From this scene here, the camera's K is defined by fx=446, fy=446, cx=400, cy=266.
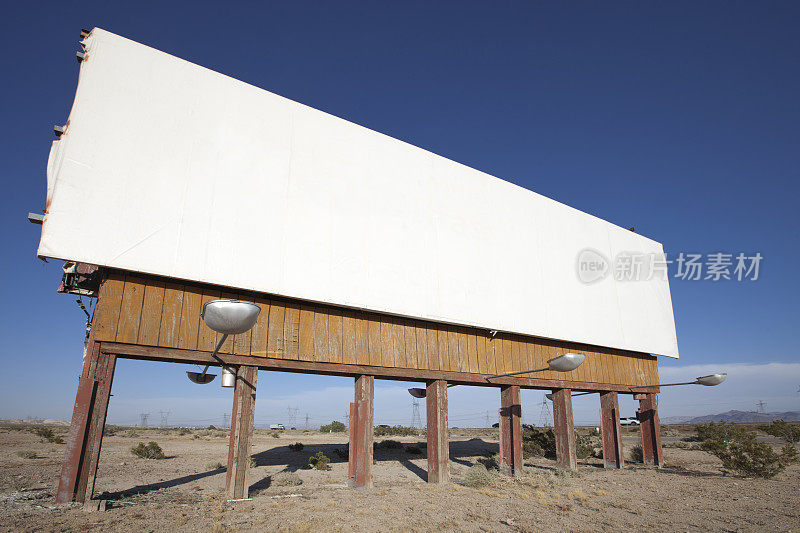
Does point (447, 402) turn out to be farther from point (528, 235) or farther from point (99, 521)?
point (99, 521)

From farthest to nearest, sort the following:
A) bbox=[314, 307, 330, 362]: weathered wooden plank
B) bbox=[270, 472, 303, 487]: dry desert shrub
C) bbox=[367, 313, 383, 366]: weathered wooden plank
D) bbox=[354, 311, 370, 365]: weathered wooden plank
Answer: bbox=[367, 313, 383, 366]: weathered wooden plank < bbox=[270, 472, 303, 487]: dry desert shrub < bbox=[354, 311, 370, 365]: weathered wooden plank < bbox=[314, 307, 330, 362]: weathered wooden plank

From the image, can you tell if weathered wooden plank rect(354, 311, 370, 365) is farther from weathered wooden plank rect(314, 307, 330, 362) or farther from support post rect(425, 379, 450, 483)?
support post rect(425, 379, 450, 483)

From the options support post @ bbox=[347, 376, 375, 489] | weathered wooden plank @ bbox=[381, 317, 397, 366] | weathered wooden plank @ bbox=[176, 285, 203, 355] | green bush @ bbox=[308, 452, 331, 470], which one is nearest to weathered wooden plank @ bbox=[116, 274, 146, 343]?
weathered wooden plank @ bbox=[176, 285, 203, 355]

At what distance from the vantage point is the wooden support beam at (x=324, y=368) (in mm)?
8703

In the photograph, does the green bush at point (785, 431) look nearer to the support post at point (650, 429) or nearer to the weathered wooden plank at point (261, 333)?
the support post at point (650, 429)

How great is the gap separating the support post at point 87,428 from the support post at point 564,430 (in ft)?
45.8

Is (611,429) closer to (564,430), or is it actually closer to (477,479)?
(564,430)

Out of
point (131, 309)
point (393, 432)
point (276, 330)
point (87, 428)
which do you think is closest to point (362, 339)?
point (276, 330)

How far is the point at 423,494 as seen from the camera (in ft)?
35.6

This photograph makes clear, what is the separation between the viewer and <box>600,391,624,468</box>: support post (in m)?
17.4

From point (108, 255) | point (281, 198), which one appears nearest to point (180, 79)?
point (281, 198)

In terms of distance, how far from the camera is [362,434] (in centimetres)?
1112

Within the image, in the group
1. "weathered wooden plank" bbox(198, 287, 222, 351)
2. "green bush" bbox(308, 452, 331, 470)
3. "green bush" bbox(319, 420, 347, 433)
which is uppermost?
"weathered wooden plank" bbox(198, 287, 222, 351)

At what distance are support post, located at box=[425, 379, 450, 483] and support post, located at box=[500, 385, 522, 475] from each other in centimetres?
293
